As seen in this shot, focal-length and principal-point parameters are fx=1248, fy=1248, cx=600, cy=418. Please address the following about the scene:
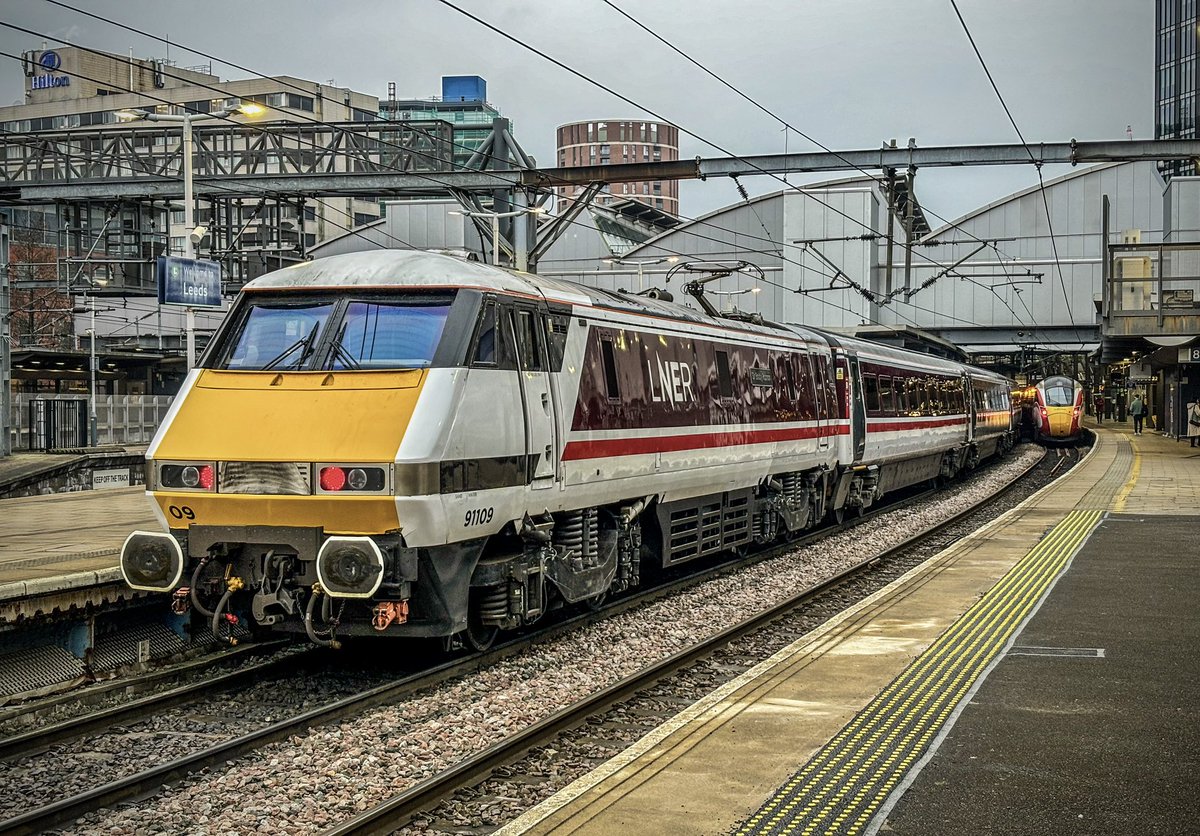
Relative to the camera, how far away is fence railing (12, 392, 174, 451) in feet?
114

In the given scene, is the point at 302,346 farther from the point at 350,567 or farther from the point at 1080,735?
the point at 1080,735

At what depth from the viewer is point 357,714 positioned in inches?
379

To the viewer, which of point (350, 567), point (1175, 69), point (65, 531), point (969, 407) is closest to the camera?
point (350, 567)

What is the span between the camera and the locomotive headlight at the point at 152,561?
10.2 meters

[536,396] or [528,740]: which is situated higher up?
[536,396]

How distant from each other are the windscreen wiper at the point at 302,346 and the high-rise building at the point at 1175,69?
11227 cm

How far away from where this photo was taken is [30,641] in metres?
11.2

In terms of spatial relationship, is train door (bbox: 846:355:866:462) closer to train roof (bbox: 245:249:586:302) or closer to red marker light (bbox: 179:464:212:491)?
train roof (bbox: 245:249:586:302)

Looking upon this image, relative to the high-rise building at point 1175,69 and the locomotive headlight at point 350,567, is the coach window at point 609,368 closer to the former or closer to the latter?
the locomotive headlight at point 350,567

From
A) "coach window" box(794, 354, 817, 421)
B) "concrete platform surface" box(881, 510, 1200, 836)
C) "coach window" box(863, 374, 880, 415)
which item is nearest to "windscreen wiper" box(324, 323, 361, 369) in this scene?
"concrete platform surface" box(881, 510, 1200, 836)

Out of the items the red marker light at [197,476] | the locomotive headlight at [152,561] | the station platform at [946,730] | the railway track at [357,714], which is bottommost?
the railway track at [357,714]

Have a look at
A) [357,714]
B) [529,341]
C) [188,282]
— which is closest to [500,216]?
[188,282]

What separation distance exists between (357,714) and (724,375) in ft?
28.1

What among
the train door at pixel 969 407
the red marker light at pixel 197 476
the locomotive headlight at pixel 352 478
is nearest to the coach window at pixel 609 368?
A: the locomotive headlight at pixel 352 478
